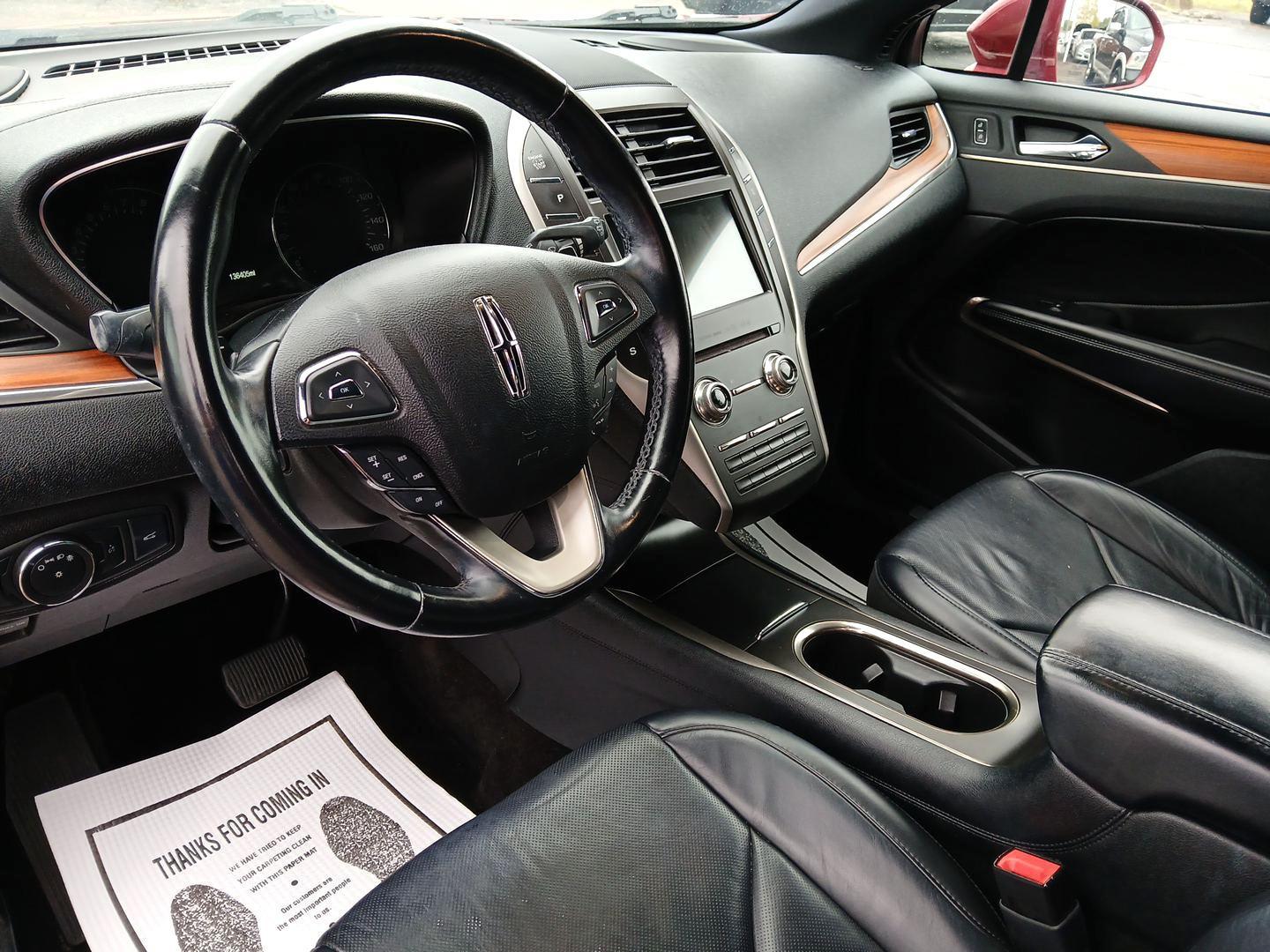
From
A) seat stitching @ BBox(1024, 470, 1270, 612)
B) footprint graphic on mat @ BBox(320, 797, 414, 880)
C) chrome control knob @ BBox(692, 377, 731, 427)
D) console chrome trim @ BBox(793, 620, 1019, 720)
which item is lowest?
footprint graphic on mat @ BBox(320, 797, 414, 880)

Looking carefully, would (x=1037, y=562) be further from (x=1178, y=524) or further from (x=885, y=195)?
A: (x=885, y=195)

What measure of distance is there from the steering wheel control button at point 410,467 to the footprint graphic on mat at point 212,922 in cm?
64

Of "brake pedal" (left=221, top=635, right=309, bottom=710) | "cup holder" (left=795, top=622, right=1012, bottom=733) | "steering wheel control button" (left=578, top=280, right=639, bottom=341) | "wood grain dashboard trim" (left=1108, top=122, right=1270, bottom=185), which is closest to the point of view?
"steering wheel control button" (left=578, top=280, right=639, bottom=341)

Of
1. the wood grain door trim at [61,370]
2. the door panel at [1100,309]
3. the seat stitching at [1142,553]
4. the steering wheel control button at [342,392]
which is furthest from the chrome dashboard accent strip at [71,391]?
the door panel at [1100,309]

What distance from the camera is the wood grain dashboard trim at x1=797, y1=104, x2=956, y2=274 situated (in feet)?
5.04

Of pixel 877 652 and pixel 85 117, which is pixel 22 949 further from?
pixel 877 652

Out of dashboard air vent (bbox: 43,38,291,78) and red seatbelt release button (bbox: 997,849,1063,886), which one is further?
dashboard air vent (bbox: 43,38,291,78)

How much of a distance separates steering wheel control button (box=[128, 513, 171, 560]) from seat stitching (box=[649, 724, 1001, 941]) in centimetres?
52

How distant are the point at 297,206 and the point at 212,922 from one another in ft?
2.55

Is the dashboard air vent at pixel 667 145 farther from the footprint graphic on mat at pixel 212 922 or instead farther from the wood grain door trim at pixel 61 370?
the footprint graphic on mat at pixel 212 922

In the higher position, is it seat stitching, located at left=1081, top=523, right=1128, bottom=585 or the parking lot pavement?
the parking lot pavement

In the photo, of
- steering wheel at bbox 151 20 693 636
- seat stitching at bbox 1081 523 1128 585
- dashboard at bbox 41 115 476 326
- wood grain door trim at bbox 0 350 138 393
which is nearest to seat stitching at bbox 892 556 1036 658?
seat stitching at bbox 1081 523 1128 585

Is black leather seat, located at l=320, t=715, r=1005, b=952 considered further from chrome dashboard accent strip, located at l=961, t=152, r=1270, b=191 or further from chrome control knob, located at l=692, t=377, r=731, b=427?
chrome dashboard accent strip, located at l=961, t=152, r=1270, b=191

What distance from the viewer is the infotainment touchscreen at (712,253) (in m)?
1.31
